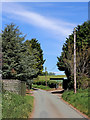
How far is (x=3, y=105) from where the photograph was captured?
41.2 feet

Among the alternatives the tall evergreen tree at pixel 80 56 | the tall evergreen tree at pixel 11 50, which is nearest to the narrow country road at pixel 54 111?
the tall evergreen tree at pixel 11 50

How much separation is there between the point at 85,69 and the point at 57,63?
941cm

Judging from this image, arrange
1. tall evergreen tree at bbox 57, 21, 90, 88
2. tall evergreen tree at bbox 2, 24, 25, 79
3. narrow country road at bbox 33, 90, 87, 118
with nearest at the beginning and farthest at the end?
narrow country road at bbox 33, 90, 87, 118 → tall evergreen tree at bbox 2, 24, 25, 79 → tall evergreen tree at bbox 57, 21, 90, 88

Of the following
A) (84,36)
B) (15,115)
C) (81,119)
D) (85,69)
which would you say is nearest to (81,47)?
(84,36)

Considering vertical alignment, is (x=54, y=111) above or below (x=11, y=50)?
below

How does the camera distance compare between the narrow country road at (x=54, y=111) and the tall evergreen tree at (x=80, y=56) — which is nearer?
the narrow country road at (x=54, y=111)

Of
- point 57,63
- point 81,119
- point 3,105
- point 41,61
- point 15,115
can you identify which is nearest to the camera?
point 15,115

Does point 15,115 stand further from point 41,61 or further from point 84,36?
point 41,61

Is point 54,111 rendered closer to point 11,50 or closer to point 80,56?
point 11,50

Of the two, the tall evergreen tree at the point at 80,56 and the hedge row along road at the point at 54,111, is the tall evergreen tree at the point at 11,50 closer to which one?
the hedge row along road at the point at 54,111

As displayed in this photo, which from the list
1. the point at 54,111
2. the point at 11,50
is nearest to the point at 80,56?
the point at 11,50

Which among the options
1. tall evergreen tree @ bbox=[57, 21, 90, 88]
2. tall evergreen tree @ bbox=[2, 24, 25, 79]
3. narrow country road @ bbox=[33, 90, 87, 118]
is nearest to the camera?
narrow country road @ bbox=[33, 90, 87, 118]

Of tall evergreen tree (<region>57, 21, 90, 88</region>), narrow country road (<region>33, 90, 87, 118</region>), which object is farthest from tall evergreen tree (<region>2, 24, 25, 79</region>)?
tall evergreen tree (<region>57, 21, 90, 88</region>)

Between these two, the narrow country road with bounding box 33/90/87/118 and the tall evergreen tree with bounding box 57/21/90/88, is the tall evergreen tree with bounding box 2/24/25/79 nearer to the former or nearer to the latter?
the narrow country road with bounding box 33/90/87/118
